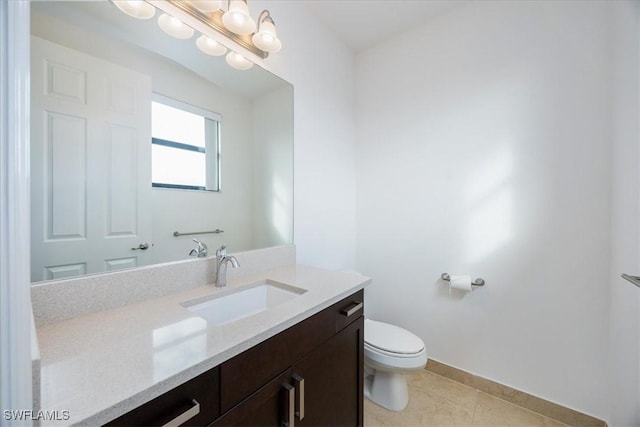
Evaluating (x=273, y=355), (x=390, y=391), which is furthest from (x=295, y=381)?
(x=390, y=391)

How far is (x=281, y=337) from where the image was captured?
792 millimetres

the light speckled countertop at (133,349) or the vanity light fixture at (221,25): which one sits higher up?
the vanity light fixture at (221,25)

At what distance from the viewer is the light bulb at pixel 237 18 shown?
3.88ft

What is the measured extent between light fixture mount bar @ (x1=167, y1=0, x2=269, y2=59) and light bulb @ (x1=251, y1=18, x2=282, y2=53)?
0.04 m

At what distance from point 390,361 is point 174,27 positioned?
6.35 ft

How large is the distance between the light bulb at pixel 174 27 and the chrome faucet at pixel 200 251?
0.92m

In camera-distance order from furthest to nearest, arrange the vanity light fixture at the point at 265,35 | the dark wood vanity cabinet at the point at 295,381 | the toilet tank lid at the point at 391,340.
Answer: the toilet tank lid at the point at 391,340 < the vanity light fixture at the point at 265,35 < the dark wood vanity cabinet at the point at 295,381

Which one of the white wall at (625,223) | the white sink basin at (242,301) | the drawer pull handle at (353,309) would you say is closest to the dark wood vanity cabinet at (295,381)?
the drawer pull handle at (353,309)

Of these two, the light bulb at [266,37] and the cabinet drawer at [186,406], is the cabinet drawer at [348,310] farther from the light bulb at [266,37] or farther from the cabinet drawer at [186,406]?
the light bulb at [266,37]

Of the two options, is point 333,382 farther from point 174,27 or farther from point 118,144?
point 174,27

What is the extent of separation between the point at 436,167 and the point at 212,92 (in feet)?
4.88

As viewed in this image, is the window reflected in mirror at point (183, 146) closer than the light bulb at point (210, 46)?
Yes

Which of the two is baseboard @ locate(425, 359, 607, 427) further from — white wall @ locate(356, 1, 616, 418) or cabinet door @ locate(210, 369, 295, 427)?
cabinet door @ locate(210, 369, 295, 427)

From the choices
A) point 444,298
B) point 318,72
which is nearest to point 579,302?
point 444,298
